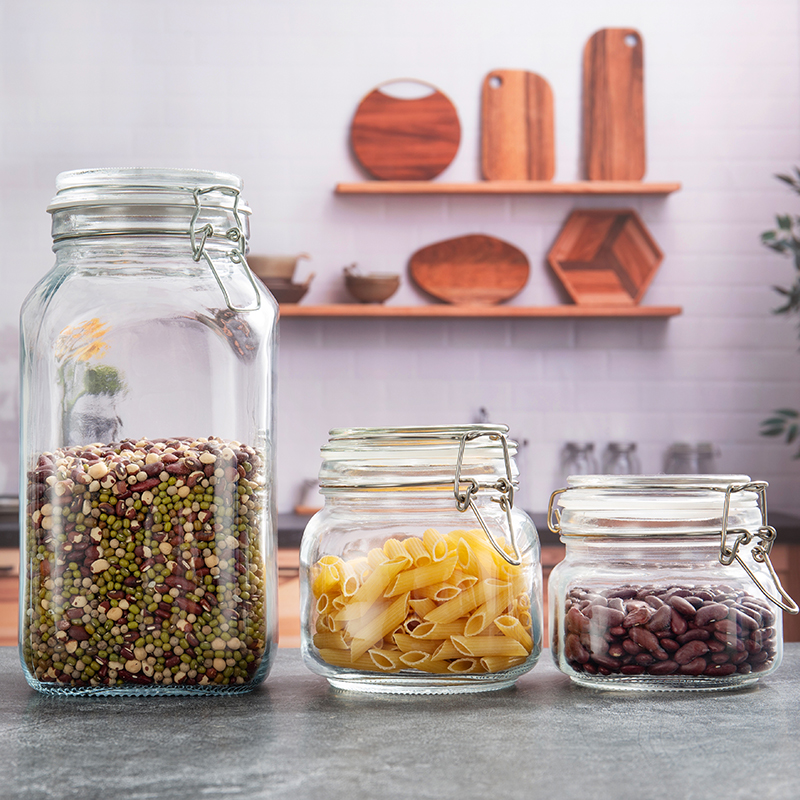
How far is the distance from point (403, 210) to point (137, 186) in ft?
7.97

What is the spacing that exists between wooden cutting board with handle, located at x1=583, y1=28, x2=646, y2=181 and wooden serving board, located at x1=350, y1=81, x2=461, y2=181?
43 centimetres

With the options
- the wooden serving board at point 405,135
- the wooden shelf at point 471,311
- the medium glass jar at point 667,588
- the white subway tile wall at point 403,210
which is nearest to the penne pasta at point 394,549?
the medium glass jar at point 667,588

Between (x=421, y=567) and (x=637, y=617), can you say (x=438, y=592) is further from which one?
(x=637, y=617)

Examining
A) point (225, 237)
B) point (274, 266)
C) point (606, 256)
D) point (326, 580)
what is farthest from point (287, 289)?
point (326, 580)

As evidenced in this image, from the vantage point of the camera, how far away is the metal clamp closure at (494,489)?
2.20 feet

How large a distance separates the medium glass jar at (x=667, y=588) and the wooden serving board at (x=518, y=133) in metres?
2.48

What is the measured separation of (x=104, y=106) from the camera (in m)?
3.10

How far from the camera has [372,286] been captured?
2965mm

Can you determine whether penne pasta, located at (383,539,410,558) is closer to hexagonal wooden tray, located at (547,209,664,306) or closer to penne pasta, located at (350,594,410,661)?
penne pasta, located at (350,594,410,661)

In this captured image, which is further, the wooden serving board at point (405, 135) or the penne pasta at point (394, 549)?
the wooden serving board at point (405, 135)

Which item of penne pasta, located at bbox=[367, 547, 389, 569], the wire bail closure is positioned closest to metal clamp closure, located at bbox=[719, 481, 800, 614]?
penne pasta, located at bbox=[367, 547, 389, 569]

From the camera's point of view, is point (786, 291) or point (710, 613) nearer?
point (710, 613)

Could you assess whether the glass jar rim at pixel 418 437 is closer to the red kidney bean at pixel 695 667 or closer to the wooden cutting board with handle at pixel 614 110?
the red kidney bean at pixel 695 667

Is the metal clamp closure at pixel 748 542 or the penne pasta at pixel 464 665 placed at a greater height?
the metal clamp closure at pixel 748 542
